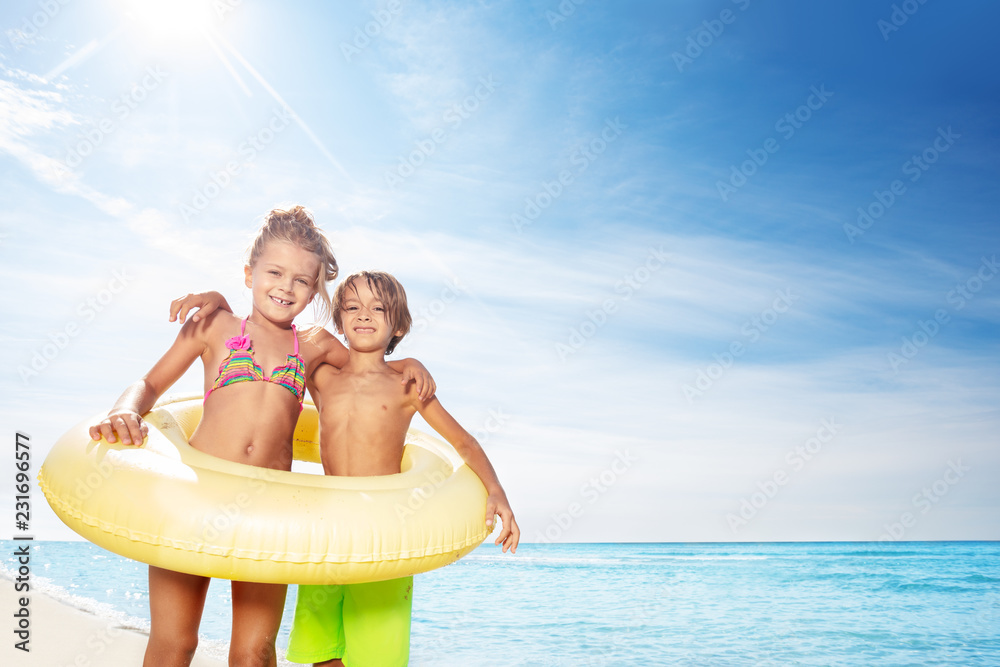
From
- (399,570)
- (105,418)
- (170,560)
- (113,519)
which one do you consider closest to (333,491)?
(399,570)

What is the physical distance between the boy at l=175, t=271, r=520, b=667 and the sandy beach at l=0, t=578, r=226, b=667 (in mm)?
2667

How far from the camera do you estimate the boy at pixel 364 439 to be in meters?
2.73

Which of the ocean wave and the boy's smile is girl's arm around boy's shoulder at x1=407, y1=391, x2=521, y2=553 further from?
the ocean wave

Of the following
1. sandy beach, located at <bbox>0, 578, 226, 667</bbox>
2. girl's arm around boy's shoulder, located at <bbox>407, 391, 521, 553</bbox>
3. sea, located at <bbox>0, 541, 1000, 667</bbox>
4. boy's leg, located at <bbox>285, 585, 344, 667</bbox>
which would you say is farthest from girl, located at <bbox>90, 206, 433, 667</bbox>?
sea, located at <bbox>0, 541, 1000, 667</bbox>

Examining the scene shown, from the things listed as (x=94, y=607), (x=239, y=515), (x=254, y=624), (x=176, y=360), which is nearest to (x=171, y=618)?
(x=254, y=624)

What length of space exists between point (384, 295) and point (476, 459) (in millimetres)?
748

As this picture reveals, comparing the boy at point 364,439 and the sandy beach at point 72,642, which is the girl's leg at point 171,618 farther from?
the sandy beach at point 72,642

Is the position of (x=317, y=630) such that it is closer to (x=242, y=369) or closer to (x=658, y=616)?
(x=242, y=369)

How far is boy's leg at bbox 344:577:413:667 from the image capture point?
8.93 ft

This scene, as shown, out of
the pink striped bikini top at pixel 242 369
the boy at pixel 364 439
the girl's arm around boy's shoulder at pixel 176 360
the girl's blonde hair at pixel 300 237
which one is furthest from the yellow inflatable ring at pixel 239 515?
the girl's blonde hair at pixel 300 237

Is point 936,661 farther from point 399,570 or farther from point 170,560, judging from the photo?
point 170,560

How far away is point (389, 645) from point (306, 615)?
360 mm

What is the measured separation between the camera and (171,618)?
7.50ft

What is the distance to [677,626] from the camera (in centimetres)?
826
